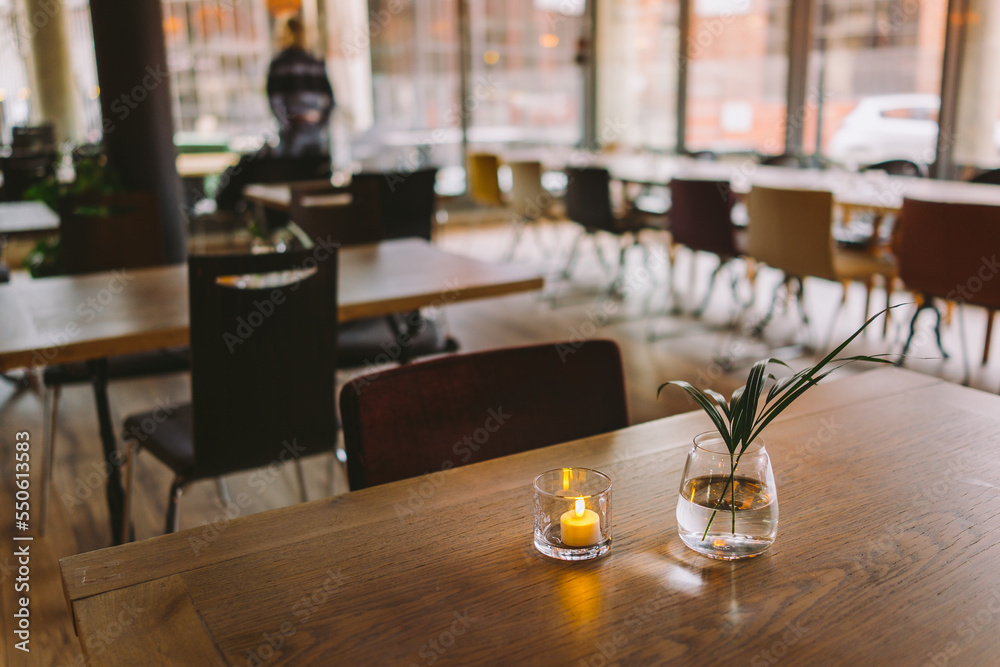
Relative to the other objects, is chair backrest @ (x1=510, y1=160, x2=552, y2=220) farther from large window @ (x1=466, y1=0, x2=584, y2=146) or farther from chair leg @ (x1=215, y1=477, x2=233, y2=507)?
large window @ (x1=466, y1=0, x2=584, y2=146)

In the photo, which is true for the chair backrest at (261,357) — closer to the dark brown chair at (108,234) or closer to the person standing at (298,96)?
the dark brown chair at (108,234)

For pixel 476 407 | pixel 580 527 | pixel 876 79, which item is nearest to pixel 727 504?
pixel 580 527

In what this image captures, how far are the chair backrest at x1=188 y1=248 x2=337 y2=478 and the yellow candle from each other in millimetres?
1122

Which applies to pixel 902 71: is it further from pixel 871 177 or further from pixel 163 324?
pixel 163 324

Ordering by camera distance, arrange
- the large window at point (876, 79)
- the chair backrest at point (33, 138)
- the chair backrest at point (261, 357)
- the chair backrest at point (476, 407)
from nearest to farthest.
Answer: the chair backrest at point (476, 407)
the chair backrest at point (261, 357)
the large window at point (876, 79)
the chair backrest at point (33, 138)

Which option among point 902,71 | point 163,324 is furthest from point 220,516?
point 902,71

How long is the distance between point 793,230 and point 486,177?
312 centimetres

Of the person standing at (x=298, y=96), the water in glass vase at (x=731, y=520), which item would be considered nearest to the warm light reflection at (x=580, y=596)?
the water in glass vase at (x=731, y=520)

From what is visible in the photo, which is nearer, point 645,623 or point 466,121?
point 645,623

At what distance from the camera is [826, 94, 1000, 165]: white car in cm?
612

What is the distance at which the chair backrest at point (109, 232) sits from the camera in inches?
125

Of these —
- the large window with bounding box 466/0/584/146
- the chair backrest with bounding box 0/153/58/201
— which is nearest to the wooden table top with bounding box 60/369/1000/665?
the chair backrest with bounding box 0/153/58/201

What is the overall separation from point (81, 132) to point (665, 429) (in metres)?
9.81

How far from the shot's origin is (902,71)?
630cm
